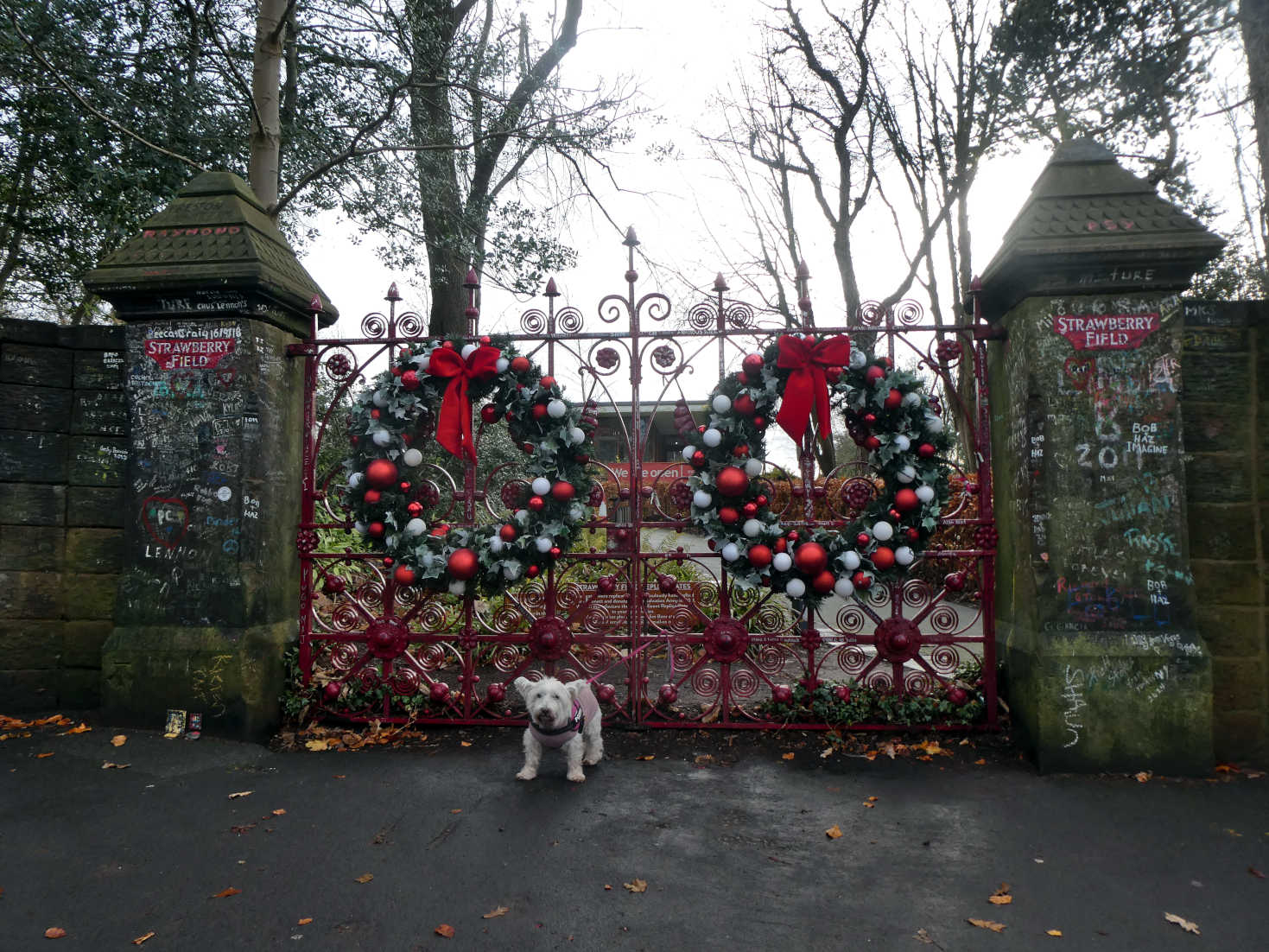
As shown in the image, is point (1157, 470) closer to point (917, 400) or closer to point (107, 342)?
point (917, 400)

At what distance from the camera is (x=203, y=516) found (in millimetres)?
4539

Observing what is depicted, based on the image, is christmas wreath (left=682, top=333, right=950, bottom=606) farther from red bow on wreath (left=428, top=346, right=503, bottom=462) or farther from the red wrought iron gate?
red bow on wreath (left=428, top=346, right=503, bottom=462)

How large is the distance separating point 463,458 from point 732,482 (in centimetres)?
167

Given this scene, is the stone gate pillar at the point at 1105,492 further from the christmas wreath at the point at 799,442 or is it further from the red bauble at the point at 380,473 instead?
the red bauble at the point at 380,473

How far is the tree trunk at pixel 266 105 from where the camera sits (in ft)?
22.9

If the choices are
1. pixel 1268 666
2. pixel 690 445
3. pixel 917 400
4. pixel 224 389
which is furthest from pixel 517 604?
pixel 1268 666

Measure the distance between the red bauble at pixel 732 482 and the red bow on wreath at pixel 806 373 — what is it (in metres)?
0.39

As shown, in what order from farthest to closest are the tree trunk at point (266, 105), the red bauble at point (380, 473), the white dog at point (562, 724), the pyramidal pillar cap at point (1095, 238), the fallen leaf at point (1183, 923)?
the tree trunk at point (266, 105)
the red bauble at point (380, 473)
the pyramidal pillar cap at point (1095, 238)
the white dog at point (562, 724)
the fallen leaf at point (1183, 923)

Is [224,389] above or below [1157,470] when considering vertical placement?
above

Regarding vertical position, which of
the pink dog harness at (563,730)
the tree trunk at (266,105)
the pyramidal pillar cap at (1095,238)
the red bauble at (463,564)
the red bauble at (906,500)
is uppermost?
the tree trunk at (266,105)

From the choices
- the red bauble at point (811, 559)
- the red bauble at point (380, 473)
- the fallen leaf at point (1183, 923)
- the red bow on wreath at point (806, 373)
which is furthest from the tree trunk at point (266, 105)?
the fallen leaf at point (1183, 923)

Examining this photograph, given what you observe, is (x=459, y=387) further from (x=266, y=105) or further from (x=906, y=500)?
(x=266, y=105)

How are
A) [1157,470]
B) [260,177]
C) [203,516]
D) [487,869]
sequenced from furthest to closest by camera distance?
[260,177]
[203,516]
[1157,470]
[487,869]

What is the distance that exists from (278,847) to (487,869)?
96 centimetres
